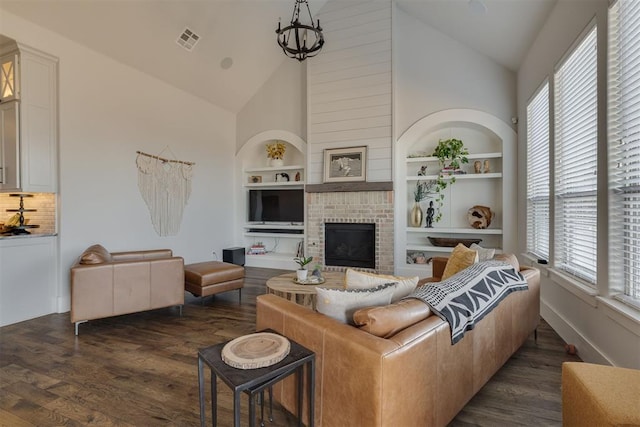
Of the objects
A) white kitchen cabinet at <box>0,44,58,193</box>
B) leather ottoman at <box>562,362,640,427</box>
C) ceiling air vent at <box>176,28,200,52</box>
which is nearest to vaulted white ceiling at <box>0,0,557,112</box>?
ceiling air vent at <box>176,28,200,52</box>

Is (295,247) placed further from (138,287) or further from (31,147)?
(31,147)

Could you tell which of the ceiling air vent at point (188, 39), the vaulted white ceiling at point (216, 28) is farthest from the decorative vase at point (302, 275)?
the ceiling air vent at point (188, 39)

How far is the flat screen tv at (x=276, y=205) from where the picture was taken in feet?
20.0

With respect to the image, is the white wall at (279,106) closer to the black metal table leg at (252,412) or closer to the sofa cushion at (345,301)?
the sofa cushion at (345,301)

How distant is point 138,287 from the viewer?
3285 mm

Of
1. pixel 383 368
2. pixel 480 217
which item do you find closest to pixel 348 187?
pixel 480 217

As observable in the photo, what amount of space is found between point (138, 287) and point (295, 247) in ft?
11.5

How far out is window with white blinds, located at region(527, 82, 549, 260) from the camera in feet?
11.7

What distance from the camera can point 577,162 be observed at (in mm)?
2768

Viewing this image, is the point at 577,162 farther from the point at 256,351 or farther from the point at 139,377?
the point at 139,377

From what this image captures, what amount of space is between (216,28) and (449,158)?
4.04m

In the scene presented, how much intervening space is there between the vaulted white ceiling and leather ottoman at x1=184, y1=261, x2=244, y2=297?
120 inches

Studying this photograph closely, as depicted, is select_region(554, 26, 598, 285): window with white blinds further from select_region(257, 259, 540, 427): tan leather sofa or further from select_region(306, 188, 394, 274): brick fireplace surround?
select_region(306, 188, 394, 274): brick fireplace surround

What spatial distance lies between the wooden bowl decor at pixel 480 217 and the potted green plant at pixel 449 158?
56 cm
